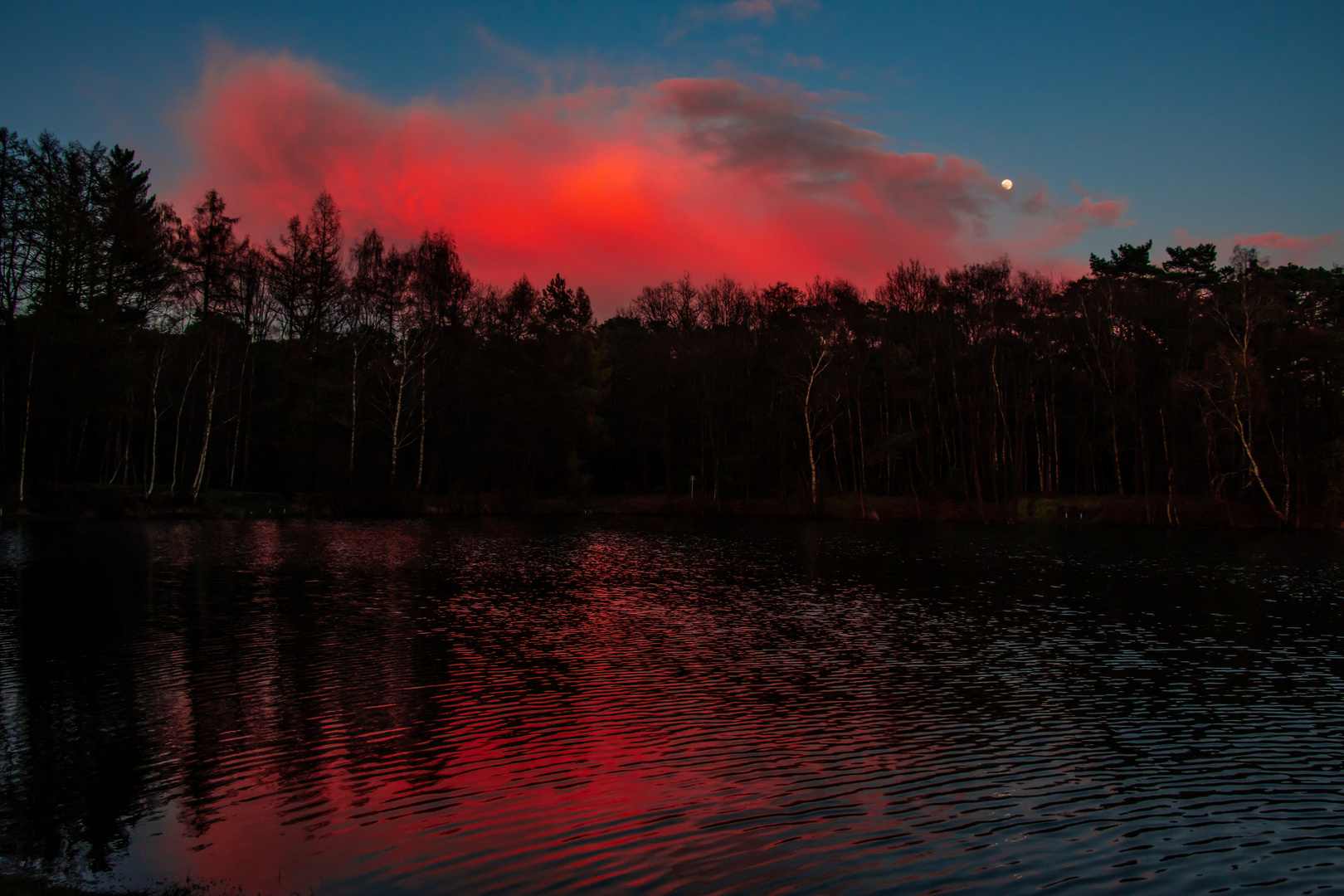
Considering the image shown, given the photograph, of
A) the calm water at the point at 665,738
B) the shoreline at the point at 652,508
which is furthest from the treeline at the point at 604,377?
the calm water at the point at 665,738

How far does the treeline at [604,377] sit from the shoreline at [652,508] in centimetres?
97

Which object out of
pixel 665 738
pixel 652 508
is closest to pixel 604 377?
pixel 652 508

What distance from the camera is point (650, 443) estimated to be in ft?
249

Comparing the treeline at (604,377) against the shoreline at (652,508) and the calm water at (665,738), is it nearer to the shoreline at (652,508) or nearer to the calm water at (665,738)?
the shoreline at (652,508)

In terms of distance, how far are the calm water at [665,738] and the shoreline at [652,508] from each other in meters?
26.0

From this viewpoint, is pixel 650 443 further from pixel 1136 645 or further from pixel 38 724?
pixel 38 724

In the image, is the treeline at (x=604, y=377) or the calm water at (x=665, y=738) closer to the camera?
the calm water at (x=665, y=738)

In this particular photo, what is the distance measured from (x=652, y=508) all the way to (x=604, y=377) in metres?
11.6

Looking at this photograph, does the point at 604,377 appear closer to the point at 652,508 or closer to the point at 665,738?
the point at 652,508

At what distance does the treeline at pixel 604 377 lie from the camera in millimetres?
49812

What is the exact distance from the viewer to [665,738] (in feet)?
37.0

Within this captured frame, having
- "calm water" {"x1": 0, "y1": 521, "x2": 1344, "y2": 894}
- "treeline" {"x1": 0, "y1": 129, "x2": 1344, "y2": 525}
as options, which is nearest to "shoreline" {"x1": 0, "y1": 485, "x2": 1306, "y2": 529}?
"treeline" {"x1": 0, "y1": 129, "x2": 1344, "y2": 525}

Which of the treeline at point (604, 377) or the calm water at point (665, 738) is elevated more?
the treeline at point (604, 377)

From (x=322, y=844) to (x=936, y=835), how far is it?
5.64m
